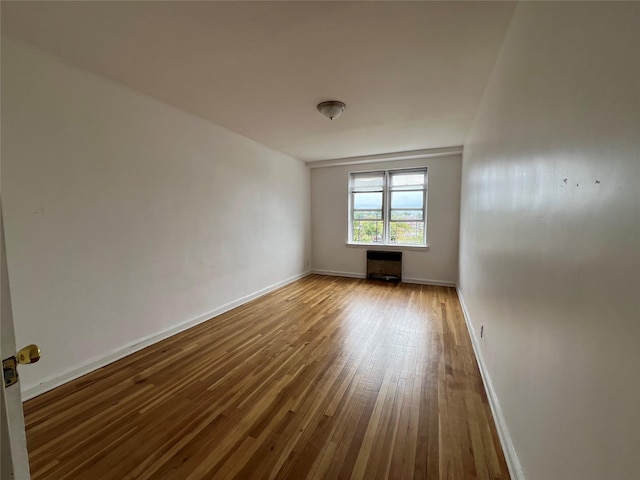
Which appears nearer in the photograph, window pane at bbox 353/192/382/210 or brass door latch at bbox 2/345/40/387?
brass door latch at bbox 2/345/40/387

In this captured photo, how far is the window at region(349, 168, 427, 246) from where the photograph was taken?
529cm

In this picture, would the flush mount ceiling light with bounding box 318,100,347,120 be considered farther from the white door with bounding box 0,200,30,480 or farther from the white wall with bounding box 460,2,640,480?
the white door with bounding box 0,200,30,480

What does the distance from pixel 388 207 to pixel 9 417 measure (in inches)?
214

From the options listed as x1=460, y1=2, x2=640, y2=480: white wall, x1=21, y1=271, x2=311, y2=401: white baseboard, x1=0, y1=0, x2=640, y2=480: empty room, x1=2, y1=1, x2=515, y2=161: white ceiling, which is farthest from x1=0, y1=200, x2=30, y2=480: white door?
x1=21, y1=271, x2=311, y2=401: white baseboard

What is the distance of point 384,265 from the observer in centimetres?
543

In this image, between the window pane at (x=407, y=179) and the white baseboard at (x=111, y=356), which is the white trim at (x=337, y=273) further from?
the white baseboard at (x=111, y=356)

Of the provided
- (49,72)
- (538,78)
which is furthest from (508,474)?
(49,72)

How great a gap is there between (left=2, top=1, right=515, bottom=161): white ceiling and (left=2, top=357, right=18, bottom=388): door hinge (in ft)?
6.00

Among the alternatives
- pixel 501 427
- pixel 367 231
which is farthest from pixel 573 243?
pixel 367 231

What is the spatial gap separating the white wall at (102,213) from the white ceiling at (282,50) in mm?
280

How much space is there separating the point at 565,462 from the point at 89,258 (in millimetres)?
3095

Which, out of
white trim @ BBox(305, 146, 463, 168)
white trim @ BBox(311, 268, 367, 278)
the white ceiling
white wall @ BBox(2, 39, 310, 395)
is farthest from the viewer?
white trim @ BBox(311, 268, 367, 278)

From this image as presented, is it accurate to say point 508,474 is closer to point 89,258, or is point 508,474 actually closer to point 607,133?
point 607,133

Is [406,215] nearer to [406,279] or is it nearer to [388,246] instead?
[388,246]
